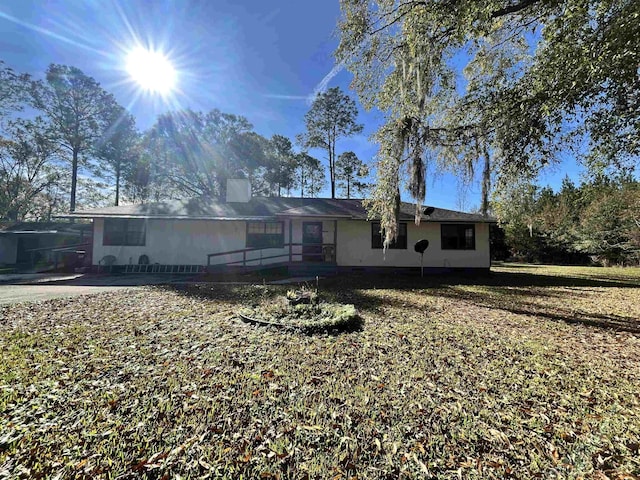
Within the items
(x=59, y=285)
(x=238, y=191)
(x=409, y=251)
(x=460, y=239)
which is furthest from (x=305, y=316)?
(x=238, y=191)

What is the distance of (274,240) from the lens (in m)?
12.9

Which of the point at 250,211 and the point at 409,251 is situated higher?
the point at 250,211

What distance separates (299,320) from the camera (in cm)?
502

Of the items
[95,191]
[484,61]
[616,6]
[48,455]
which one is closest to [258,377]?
[48,455]

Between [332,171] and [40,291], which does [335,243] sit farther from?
[332,171]

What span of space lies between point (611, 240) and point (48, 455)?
30.0 metres

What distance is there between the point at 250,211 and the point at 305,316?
897 cm

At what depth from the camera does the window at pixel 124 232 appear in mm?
12508

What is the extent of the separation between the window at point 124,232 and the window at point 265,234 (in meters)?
4.63

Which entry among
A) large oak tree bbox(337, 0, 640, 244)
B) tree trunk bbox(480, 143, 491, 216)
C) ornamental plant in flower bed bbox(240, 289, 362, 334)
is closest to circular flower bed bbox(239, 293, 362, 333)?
ornamental plant in flower bed bbox(240, 289, 362, 334)

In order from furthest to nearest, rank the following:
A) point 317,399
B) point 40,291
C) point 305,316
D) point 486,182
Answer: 1. point 40,291
2. point 486,182
3. point 305,316
4. point 317,399

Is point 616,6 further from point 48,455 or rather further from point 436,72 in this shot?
point 48,455

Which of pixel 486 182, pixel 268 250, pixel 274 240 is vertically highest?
pixel 486 182

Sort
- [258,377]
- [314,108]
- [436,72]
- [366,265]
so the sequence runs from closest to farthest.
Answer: [258,377], [436,72], [366,265], [314,108]
